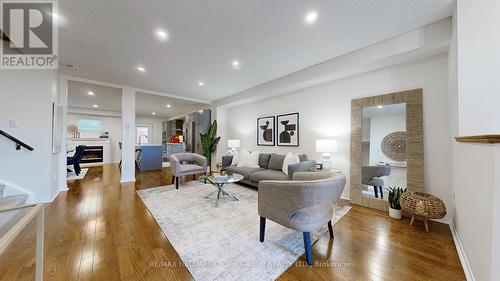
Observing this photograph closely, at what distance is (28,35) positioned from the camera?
2480 millimetres

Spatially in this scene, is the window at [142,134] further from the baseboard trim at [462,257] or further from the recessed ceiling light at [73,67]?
the baseboard trim at [462,257]

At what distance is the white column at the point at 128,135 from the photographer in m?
4.77

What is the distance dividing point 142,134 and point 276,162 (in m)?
8.91

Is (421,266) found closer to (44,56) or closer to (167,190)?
(167,190)

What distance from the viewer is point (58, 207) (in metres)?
2.95

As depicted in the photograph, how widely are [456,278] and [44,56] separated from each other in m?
6.16

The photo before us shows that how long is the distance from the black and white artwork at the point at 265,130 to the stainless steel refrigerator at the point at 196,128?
2.32 m

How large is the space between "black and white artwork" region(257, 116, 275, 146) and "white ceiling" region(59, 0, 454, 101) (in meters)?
1.56

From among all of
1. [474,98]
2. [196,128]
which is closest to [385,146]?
[474,98]

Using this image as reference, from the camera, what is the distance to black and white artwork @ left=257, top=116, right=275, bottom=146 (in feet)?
16.4

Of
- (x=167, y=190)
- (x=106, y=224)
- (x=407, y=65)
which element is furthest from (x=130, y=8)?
(x=407, y=65)

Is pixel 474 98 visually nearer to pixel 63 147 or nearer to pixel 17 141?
pixel 17 141

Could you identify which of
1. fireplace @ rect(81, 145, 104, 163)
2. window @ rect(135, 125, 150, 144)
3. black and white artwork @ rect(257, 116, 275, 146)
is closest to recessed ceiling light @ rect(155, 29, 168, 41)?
black and white artwork @ rect(257, 116, 275, 146)

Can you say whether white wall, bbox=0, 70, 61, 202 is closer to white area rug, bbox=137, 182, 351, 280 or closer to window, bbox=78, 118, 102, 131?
white area rug, bbox=137, 182, 351, 280
